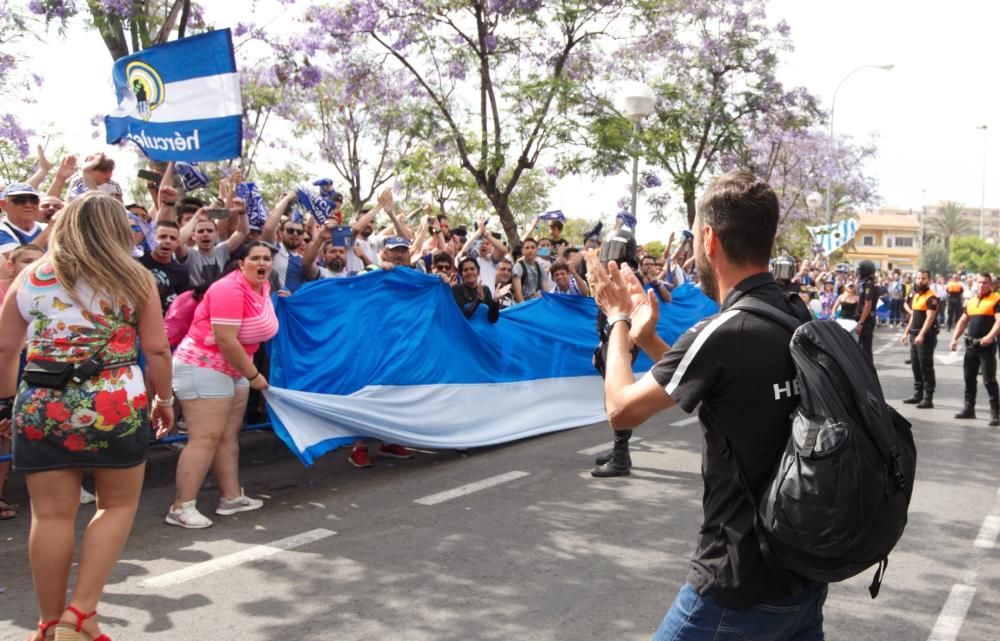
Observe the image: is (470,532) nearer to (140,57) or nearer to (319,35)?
(140,57)

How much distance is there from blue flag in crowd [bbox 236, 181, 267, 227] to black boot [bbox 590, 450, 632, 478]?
3.71 metres

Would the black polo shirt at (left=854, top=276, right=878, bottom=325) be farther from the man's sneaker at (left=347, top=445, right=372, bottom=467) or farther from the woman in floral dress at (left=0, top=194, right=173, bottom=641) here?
the woman in floral dress at (left=0, top=194, right=173, bottom=641)

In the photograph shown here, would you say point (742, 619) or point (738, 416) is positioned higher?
point (738, 416)

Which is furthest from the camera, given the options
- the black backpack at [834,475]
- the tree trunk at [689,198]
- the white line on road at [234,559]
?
the tree trunk at [689,198]

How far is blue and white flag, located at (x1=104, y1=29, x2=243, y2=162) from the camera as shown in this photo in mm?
7484

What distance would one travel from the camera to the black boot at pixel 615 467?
22.8 feet

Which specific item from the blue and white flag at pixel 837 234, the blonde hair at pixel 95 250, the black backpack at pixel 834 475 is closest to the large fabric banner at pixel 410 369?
the blonde hair at pixel 95 250

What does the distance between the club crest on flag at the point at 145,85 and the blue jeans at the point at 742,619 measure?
6842mm

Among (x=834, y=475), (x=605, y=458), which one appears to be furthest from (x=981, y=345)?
(x=834, y=475)

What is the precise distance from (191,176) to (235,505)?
3.72 metres

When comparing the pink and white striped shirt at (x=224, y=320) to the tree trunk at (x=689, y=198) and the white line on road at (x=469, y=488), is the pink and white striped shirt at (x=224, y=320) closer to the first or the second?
the white line on road at (x=469, y=488)

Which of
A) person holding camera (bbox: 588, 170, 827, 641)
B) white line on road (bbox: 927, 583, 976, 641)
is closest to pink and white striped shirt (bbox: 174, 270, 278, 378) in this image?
person holding camera (bbox: 588, 170, 827, 641)

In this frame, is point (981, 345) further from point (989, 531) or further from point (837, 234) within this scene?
point (837, 234)

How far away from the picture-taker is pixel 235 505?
227 inches
